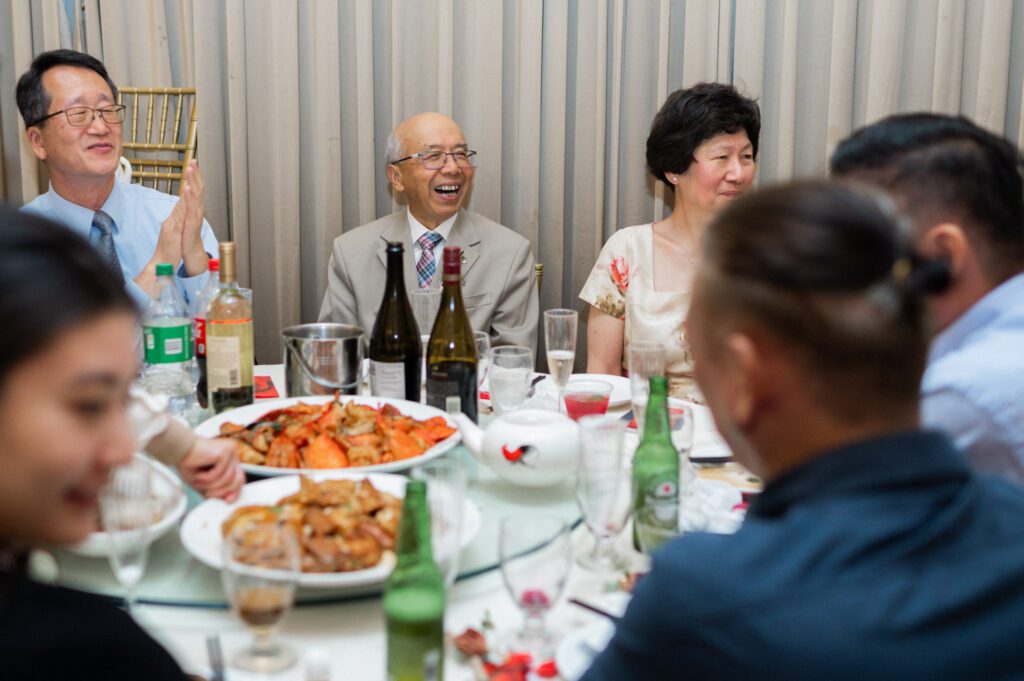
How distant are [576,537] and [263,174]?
7.70 feet

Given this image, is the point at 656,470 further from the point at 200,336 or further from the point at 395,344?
the point at 200,336

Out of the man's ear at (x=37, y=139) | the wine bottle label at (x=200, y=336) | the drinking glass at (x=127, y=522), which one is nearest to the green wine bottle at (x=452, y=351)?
the wine bottle label at (x=200, y=336)

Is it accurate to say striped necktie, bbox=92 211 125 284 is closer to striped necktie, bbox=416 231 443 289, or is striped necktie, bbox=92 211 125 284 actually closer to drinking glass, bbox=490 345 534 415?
striped necktie, bbox=416 231 443 289

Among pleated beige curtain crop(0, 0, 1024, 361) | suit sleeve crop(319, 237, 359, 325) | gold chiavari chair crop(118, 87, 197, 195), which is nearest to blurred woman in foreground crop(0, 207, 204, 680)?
suit sleeve crop(319, 237, 359, 325)

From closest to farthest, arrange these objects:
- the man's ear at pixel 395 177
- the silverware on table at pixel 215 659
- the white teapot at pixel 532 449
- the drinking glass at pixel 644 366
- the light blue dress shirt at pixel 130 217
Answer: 1. the silverware on table at pixel 215 659
2. the white teapot at pixel 532 449
3. the drinking glass at pixel 644 366
4. the light blue dress shirt at pixel 130 217
5. the man's ear at pixel 395 177

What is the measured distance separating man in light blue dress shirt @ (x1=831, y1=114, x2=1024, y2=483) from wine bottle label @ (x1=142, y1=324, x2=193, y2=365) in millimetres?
1222

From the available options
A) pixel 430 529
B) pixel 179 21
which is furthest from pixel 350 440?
pixel 179 21

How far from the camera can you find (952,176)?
1.18 meters

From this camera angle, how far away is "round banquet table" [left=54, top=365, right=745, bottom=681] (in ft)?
3.47

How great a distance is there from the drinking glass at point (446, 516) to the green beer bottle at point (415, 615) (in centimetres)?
2

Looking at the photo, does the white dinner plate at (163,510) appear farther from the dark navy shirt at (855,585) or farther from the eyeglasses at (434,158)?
the eyeglasses at (434,158)

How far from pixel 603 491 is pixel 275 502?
1.53 feet

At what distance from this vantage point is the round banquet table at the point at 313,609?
41.7 inches

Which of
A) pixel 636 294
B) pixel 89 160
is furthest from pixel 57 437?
pixel 89 160
